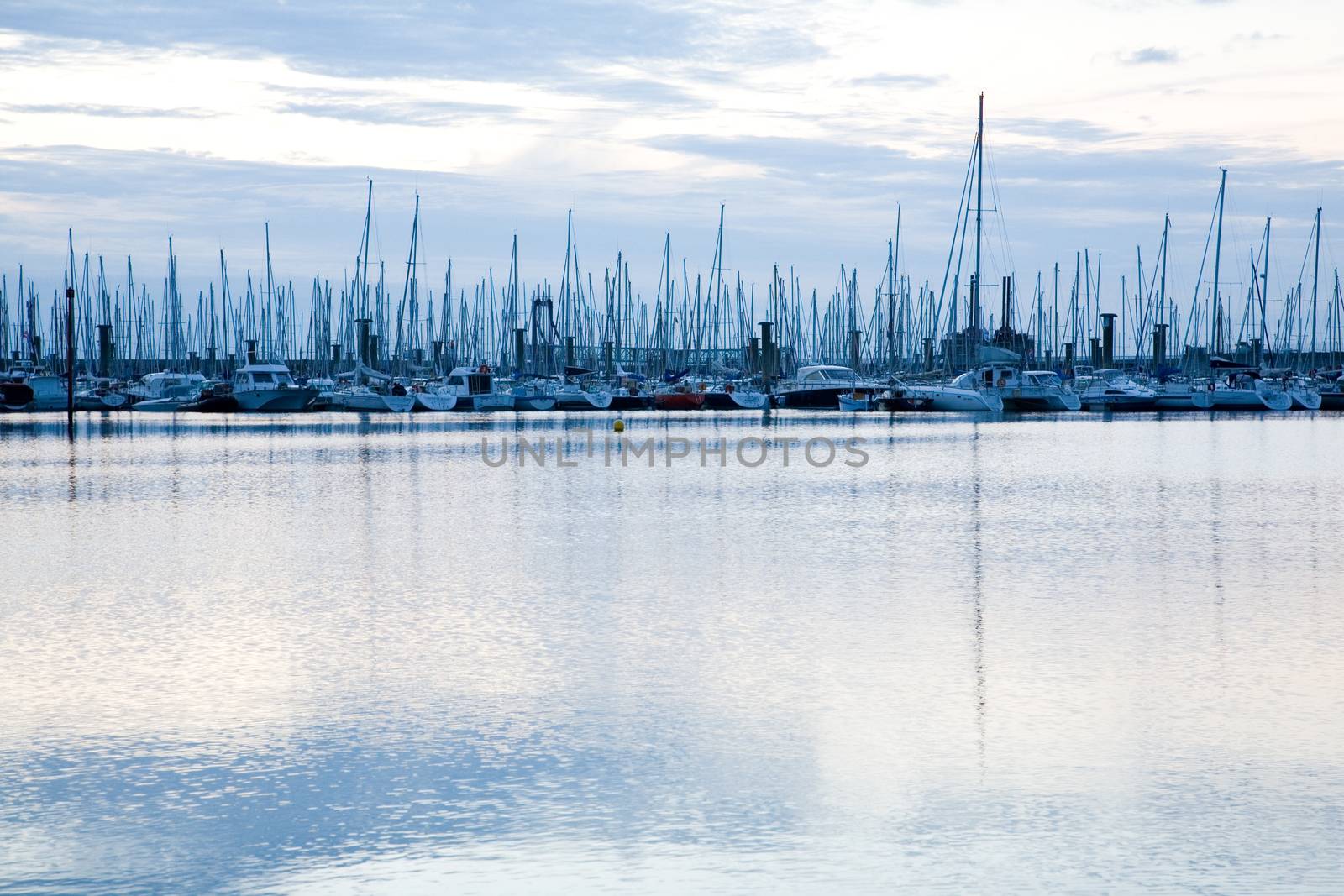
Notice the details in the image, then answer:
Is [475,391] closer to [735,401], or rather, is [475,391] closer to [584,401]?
[584,401]

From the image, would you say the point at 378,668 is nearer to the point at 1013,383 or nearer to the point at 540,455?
the point at 540,455

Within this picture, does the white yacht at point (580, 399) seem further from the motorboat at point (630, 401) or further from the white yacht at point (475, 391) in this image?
the white yacht at point (475, 391)

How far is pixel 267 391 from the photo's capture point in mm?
79438

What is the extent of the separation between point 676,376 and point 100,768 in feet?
284

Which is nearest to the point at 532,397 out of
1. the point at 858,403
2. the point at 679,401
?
the point at 679,401

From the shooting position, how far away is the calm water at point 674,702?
25.2 feet

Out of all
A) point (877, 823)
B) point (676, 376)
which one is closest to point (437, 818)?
point (877, 823)

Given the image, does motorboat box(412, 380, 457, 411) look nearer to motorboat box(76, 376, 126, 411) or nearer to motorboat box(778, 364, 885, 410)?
motorboat box(76, 376, 126, 411)

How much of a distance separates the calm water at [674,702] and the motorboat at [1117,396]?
193 ft

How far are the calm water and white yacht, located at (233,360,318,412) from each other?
183 feet

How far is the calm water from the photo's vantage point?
7.69 metres

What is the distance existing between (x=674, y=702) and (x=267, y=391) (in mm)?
71496

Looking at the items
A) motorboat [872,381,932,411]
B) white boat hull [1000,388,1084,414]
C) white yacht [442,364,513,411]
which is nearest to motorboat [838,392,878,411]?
motorboat [872,381,932,411]

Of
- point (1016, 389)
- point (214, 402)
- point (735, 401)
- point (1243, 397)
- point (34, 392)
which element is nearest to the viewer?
point (1016, 389)
